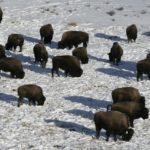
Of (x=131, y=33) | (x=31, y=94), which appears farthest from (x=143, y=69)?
(x=131, y=33)

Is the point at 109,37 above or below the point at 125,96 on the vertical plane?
above

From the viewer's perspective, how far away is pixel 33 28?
126ft

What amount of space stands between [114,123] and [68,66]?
365 inches

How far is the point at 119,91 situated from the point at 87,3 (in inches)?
979

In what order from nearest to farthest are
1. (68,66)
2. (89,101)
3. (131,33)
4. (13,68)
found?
(89,101) < (13,68) < (68,66) < (131,33)

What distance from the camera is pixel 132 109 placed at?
20781mm

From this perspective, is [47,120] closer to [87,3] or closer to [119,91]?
[119,91]

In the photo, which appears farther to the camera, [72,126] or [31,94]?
[31,94]

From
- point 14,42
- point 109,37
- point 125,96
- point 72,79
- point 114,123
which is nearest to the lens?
point 114,123

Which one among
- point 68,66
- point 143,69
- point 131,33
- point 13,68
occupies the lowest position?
point 143,69

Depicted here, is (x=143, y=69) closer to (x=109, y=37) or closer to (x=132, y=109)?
(x=132, y=109)

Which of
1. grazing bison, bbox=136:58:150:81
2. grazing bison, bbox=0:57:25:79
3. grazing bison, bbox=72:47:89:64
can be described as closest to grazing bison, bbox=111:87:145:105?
grazing bison, bbox=136:58:150:81

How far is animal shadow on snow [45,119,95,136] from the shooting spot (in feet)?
66.4

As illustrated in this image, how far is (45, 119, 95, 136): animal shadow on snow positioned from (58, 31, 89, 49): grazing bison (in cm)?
1237
